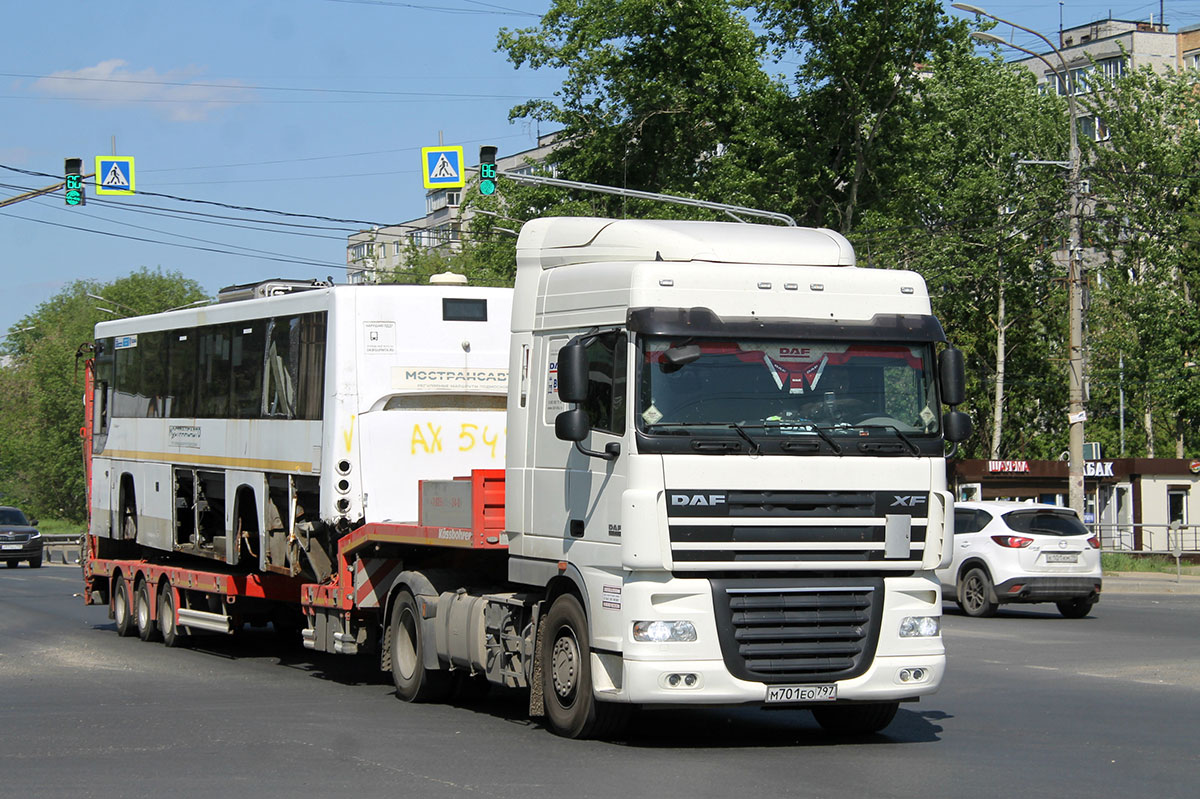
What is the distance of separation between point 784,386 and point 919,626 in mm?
1867

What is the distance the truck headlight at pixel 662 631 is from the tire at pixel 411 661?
340cm

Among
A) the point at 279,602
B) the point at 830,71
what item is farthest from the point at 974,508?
the point at 830,71

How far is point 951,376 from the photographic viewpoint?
10.7 m

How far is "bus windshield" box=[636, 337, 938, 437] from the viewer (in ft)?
33.6

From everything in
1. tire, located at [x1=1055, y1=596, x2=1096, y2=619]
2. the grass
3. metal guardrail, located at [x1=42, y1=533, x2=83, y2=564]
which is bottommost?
metal guardrail, located at [x1=42, y1=533, x2=83, y2=564]

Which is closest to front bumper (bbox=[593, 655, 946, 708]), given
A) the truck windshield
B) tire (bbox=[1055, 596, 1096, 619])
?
the truck windshield

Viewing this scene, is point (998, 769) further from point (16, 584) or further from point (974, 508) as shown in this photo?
point (16, 584)

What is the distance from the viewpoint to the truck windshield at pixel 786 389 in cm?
1023

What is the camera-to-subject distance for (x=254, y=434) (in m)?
16.5

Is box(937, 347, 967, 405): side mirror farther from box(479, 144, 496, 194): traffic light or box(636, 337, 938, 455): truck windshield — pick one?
box(479, 144, 496, 194): traffic light

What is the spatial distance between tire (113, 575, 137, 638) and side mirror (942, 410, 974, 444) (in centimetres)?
1301

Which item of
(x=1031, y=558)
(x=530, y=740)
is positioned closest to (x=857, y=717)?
(x=530, y=740)

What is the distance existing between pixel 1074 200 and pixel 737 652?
26.8 meters

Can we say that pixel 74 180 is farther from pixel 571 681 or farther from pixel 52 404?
pixel 52 404
